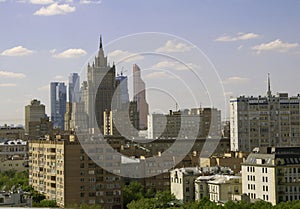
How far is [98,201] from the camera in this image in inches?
269

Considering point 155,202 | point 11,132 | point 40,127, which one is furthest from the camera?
point 11,132

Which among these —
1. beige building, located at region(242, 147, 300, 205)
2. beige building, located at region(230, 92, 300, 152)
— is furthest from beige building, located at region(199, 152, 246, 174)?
beige building, located at region(230, 92, 300, 152)

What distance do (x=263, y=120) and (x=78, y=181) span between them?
5230 millimetres

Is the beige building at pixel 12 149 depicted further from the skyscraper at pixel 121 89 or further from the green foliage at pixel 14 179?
the skyscraper at pixel 121 89

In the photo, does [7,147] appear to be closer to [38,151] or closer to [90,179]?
[38,151]

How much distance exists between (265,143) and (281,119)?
2.34ft

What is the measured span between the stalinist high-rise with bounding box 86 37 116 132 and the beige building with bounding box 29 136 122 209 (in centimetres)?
96

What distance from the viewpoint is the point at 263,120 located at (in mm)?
11289

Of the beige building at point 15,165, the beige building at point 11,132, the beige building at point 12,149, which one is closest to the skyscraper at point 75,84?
the beige building at point 15,165

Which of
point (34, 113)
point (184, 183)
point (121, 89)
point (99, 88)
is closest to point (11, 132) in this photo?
point (34, 113)

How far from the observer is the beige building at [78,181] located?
6.85m

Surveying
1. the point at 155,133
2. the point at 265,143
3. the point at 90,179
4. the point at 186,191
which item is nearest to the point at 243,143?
the point at 265,143

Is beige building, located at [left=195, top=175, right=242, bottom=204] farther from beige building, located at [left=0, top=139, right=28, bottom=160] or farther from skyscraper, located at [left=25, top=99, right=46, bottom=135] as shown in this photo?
skyscraper, located at [left=25, top=99, right=46, bottom=135]

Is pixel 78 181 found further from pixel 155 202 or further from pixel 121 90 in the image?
pixel 121 90
